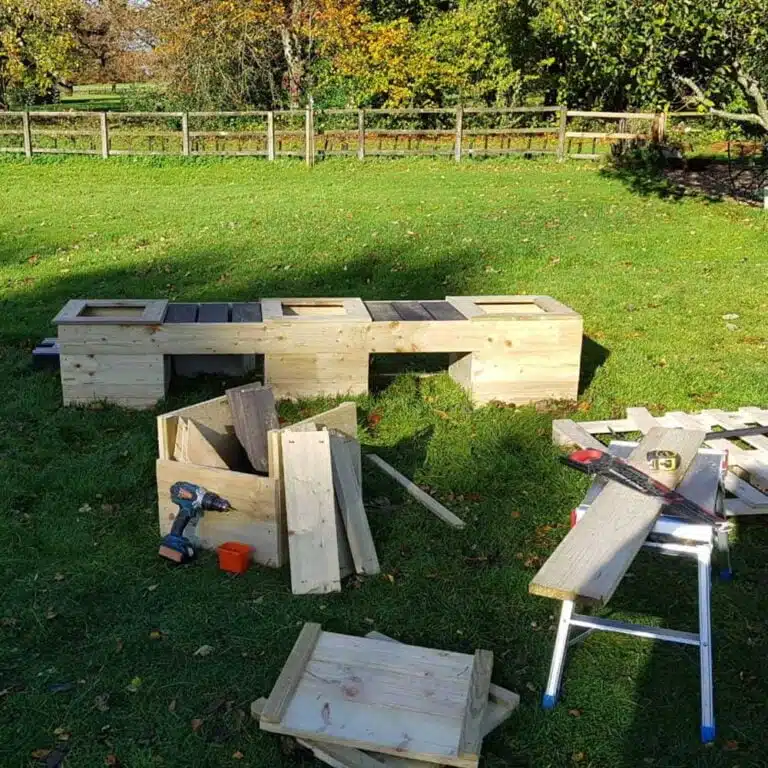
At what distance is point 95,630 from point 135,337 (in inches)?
116

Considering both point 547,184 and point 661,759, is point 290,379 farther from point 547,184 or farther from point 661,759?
point 547,184

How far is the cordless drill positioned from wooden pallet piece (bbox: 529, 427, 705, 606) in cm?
196

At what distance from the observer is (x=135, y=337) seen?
6656 millimetres

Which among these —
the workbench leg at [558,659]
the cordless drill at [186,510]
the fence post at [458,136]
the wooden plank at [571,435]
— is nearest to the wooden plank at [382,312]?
the wooden plank at [571,435]

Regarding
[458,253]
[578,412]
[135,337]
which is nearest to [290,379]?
[135,337]

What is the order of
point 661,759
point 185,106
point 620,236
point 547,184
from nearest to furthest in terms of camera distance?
→ point 661,759, point 620,236, point 547,184, point 185,106

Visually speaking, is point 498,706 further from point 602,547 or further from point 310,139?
point 310,139

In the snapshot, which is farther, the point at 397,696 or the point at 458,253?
the point at 458,253

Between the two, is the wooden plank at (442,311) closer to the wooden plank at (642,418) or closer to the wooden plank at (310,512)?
the wooden plank at (642,418)

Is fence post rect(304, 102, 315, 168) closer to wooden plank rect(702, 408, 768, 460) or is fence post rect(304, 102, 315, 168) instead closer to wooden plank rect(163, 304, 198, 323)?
wooden plank rect(163, 304, 198, 323)

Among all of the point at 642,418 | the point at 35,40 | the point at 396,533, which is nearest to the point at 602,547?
the point at 396,533

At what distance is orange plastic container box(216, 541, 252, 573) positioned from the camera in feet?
15.0

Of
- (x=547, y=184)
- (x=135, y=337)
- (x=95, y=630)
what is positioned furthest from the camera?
(x=547, y=184)

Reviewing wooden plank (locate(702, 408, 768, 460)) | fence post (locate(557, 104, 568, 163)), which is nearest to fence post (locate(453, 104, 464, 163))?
fence post (locate(557, 104, 568, 163))
